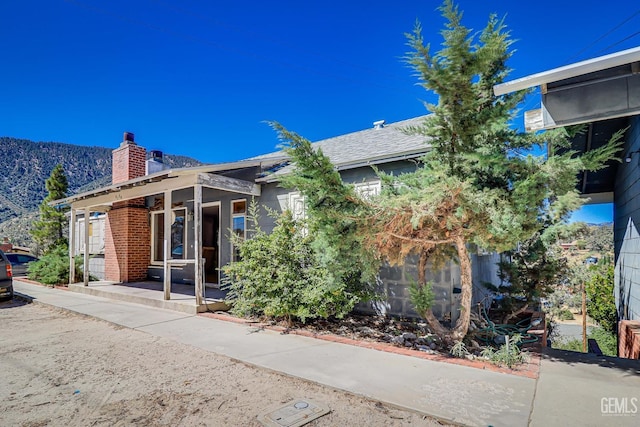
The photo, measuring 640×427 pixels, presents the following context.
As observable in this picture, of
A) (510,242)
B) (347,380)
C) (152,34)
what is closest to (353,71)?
(152,34)

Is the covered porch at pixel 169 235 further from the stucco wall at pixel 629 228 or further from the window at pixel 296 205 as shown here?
the stucco wall at pixel 629 228

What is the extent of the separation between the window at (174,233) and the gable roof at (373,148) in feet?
14.7

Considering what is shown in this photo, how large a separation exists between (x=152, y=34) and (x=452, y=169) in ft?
37.3

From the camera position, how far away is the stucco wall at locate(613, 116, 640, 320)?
19.6 ft

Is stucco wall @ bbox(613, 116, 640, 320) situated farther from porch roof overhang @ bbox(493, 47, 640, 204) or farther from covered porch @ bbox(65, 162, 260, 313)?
covered porch @ bbox(65, 162, 260, 313)

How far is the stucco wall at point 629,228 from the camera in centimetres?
598

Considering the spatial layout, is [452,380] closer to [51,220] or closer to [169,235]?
[169,235]

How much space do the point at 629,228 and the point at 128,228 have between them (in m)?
14.0

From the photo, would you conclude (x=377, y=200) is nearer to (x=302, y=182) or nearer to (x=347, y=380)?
(x=302, y=182)

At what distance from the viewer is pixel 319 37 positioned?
39.7 feet

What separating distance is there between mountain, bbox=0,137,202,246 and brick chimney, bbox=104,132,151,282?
31.1 m

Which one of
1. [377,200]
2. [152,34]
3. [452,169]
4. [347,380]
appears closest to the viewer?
[347,380]

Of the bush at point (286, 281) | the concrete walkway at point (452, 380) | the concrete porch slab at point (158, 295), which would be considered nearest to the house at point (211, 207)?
the concrete porch slab at point (158, 295)
